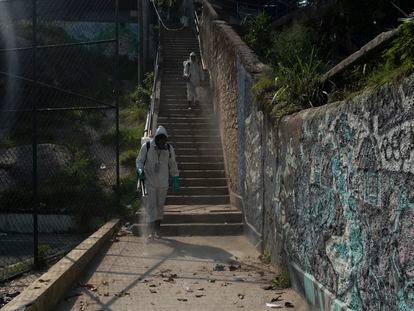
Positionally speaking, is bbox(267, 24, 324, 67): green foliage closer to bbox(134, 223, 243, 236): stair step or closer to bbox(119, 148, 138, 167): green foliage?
bbox(134, 223, 243, 236): stair step

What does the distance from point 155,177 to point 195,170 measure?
9.80 ft

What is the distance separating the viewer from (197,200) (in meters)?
10.4

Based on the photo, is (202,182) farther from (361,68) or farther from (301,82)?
(361,68)

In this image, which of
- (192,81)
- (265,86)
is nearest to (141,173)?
(265,86)

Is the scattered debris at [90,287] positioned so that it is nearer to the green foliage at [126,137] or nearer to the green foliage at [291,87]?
the green foliage at [291,87]

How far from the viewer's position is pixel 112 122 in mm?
16688

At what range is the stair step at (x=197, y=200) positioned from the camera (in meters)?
10.3

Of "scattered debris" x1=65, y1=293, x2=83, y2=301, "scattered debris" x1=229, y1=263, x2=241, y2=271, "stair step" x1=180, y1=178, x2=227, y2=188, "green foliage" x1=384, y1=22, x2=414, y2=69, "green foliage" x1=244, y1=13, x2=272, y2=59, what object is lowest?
"scattered debris" x1=65, y1=293, x2=83, y2=301

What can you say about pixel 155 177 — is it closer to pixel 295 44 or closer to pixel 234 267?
pixel 234 267

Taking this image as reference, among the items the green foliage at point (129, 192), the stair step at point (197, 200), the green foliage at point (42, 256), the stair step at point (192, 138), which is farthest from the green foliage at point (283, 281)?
the stair step at point (192, 138)

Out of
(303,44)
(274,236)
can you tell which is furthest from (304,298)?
(303,44)

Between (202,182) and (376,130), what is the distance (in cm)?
777

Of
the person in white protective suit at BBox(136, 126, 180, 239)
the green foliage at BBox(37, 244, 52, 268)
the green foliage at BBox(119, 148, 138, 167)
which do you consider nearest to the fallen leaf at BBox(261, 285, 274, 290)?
the person in white protective suit at BBox(136, 126, 180, 239)

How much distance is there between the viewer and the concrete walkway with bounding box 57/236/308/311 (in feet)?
17.5
